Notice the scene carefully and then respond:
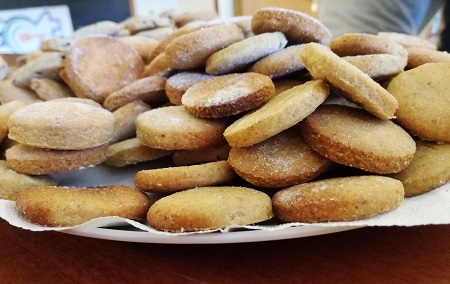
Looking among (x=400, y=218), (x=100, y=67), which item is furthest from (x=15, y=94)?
(x=400, y=218)

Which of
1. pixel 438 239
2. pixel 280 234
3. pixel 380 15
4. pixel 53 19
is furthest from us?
pixel 53 19

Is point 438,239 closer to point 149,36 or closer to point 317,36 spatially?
point 317,36

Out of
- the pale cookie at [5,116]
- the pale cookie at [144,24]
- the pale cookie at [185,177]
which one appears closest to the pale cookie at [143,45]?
the pale cookie at [144,24]

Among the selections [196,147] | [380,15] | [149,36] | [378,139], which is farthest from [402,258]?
[380,15]

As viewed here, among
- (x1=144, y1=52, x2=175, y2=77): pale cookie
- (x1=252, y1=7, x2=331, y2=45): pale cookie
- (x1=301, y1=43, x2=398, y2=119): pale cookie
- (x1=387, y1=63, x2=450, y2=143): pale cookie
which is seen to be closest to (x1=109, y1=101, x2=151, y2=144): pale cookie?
(x1=144, y1=52, x2=175, y2=77): pale cookie

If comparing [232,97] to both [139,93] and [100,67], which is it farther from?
[100,67]

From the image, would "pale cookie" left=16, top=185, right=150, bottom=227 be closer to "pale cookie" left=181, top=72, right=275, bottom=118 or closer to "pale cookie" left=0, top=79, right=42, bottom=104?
"pale cookie" left=181, top=72, right=275, bottom=118

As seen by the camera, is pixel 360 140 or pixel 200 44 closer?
pixel 360 140
